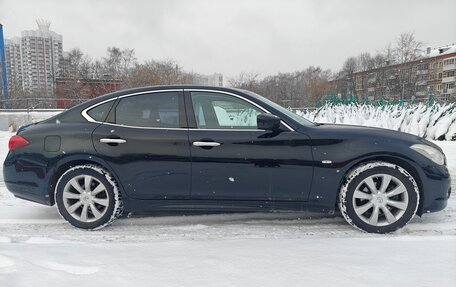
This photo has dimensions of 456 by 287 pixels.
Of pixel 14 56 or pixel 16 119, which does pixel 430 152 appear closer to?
pixel 16 119

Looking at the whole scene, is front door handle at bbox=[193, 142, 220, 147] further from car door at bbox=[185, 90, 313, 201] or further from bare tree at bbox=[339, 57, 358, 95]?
bare tree at bbox=[339, 57, 358, 95]

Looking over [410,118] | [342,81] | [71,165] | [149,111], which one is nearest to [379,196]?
[149,111]

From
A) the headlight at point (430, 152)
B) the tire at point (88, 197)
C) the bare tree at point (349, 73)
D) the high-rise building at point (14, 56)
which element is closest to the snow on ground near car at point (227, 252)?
the tire at point (88, 197)

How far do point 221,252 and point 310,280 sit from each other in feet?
2.63

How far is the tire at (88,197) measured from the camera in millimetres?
3434

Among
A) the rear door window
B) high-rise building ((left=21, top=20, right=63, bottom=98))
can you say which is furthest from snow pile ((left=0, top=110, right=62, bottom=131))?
high-rise building ((left=21, top=20, right=63, bottom=98))

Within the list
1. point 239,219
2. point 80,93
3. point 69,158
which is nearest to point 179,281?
point 239,219

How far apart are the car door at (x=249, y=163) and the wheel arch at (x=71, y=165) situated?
912mm

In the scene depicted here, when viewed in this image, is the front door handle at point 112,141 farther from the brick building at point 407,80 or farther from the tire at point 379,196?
the brick building at point 407,80

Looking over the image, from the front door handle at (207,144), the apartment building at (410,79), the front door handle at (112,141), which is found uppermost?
the apartment building at (410,79)

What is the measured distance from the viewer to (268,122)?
10.7 feet

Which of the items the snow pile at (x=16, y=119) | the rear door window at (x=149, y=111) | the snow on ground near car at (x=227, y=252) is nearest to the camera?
the snow on ground near car at (x=227, y=252)

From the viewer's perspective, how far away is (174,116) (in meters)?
3.48

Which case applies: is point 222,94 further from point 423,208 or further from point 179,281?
point 423,208
